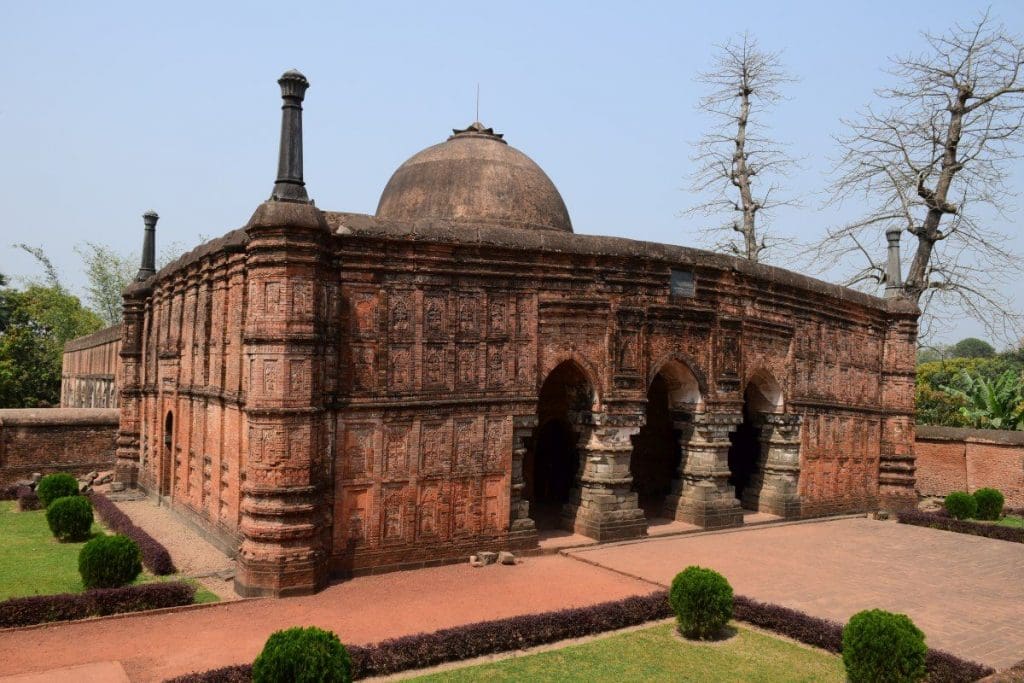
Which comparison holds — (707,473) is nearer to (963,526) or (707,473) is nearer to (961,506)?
(963,526)

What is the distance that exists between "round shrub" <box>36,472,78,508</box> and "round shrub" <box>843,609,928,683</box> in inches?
549

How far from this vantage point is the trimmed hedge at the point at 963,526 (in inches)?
576

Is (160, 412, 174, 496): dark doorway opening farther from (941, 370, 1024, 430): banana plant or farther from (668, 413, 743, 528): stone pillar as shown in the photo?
(941, 370, 1024, 430): banana plant

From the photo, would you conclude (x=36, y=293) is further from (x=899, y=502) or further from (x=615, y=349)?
(x=899, y=502)

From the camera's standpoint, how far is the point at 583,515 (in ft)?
42.4

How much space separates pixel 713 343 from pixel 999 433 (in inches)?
410

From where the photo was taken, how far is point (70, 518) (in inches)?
495

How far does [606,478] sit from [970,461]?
41.5 feet

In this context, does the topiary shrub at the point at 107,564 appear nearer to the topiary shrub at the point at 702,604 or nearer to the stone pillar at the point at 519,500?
the stone pillar at the point at 519,500

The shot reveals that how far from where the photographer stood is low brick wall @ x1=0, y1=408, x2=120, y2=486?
18062 millimetres

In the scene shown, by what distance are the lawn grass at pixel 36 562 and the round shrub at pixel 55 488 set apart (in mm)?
442

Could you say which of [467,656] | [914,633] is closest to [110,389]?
[467,656]

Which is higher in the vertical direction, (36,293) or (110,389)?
(36,293)

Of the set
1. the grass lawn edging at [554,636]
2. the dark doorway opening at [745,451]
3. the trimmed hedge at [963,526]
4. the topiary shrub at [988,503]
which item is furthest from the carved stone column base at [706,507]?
the topiary shrub at [988,503]
